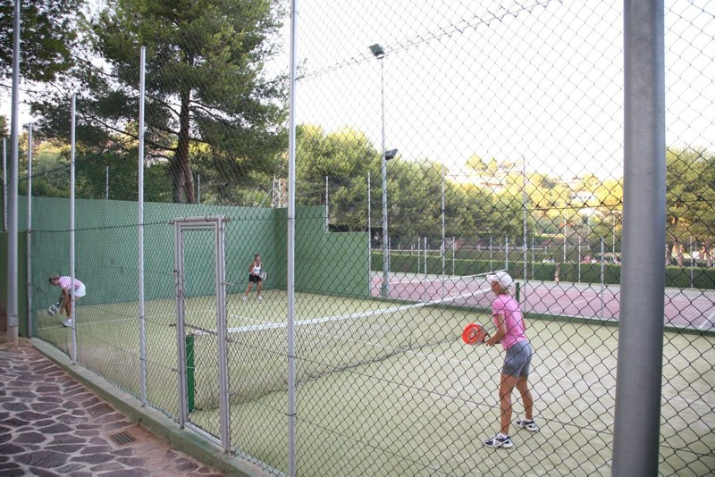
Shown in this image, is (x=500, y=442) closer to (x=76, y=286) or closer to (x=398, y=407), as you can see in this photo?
(x=398, y=407)

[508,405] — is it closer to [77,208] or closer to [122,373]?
[122,373]

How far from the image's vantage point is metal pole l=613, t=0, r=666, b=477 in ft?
5.50

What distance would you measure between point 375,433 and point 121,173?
29.1ft

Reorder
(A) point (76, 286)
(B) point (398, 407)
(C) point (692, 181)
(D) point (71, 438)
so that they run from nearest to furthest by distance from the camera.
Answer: (C) point (692, 181) < (D) point (71, 438) < (B) point (398, 407) < (A) point (76, 286)

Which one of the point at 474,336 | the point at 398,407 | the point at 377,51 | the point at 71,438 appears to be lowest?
the point at 398,407

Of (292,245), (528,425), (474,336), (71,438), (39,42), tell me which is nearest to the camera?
(292,245)

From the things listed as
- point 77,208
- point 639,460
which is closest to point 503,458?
point 639,460

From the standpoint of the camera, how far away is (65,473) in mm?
4168

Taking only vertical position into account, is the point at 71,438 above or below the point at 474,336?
below

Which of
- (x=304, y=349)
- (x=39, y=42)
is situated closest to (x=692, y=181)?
(x=304, y=349)

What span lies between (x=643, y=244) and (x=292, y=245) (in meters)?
2.26

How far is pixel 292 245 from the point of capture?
11.3ft

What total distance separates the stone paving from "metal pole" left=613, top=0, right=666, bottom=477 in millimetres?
3418

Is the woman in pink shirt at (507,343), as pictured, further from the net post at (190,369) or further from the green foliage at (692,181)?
the net post at (190,369)
